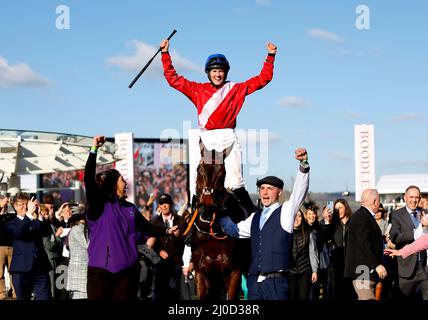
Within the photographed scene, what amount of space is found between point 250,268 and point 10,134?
14.0m

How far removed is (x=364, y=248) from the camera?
29.6 feet

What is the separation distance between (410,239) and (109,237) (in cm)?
439

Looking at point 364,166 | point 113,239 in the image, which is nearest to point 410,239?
point 113,239

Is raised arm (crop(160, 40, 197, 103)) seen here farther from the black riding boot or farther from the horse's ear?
the black riding boot

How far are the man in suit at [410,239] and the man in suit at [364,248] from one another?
1030 mm

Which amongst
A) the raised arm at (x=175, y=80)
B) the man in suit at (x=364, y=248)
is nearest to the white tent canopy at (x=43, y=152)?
the man in suit at (x=364, y=248)

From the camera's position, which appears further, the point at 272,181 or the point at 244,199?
the point at 244,199

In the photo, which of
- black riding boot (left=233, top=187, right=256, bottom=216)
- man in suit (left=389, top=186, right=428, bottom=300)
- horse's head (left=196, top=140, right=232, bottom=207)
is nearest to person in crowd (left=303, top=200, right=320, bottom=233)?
man in suit (left=389, top=186, right=428, bottom=300)

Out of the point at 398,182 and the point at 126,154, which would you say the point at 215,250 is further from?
the point at 398,182

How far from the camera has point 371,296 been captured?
932 cm

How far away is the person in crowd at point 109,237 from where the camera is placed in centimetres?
720

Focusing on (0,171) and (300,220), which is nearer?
(300,220)
